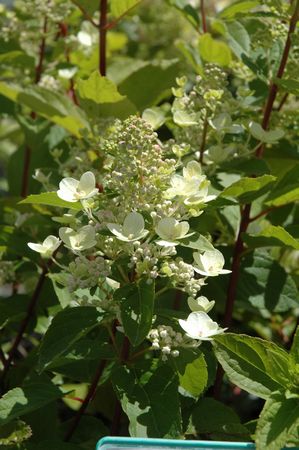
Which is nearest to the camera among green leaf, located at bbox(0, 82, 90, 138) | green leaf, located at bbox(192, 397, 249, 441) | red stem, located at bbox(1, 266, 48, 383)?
green leaf, located at bbox(192, 397, 249, 441)

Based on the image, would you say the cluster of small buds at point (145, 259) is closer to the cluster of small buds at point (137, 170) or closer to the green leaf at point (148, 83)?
the cluster of small buds at point (137, 170)

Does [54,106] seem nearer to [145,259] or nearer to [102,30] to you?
Answer: [102,30]

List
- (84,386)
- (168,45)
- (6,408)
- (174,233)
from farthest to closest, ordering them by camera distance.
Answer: (168,45) < (84,386) < (6,408) < (174,233)

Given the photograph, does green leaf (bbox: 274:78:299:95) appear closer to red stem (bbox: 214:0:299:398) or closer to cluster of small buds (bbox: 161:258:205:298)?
red stem (bbox: 214:0:299:398)

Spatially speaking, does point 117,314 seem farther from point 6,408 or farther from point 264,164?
point 264,164

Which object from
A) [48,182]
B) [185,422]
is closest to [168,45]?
[48,182]

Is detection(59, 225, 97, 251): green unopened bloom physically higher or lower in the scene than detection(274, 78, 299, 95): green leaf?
lower

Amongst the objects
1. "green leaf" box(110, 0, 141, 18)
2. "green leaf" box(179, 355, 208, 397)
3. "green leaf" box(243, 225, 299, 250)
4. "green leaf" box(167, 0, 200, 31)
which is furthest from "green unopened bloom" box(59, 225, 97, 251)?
"green leaf" box(167, 0, 200, 31)
